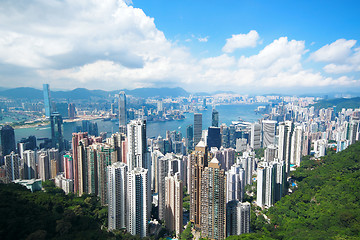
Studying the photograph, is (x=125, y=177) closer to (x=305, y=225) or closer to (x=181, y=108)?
(x=305, y=225)

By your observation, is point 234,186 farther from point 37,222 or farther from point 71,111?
point 71,111

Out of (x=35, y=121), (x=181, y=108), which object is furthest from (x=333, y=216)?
(x=181, y=108)

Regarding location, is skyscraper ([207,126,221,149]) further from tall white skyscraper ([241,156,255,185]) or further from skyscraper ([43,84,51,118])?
skyscraper ([43,84,51,118])

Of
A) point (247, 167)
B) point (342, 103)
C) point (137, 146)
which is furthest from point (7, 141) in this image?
point (342, 103)

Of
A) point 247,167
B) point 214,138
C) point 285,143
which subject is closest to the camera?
point 247,167

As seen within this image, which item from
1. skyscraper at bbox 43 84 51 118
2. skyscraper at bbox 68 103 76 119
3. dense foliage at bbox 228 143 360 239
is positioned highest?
skyscraper at bbox 43 84 51 118

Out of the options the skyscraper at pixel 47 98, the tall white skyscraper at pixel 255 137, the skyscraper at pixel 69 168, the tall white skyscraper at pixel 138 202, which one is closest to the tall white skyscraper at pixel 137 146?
the tall white skyscraper at pixel 138 202

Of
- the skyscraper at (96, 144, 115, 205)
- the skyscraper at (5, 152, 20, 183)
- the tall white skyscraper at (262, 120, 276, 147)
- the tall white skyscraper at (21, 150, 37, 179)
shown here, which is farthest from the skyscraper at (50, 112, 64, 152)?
the tall white skyscraper at (262, 120, 276, 147)
